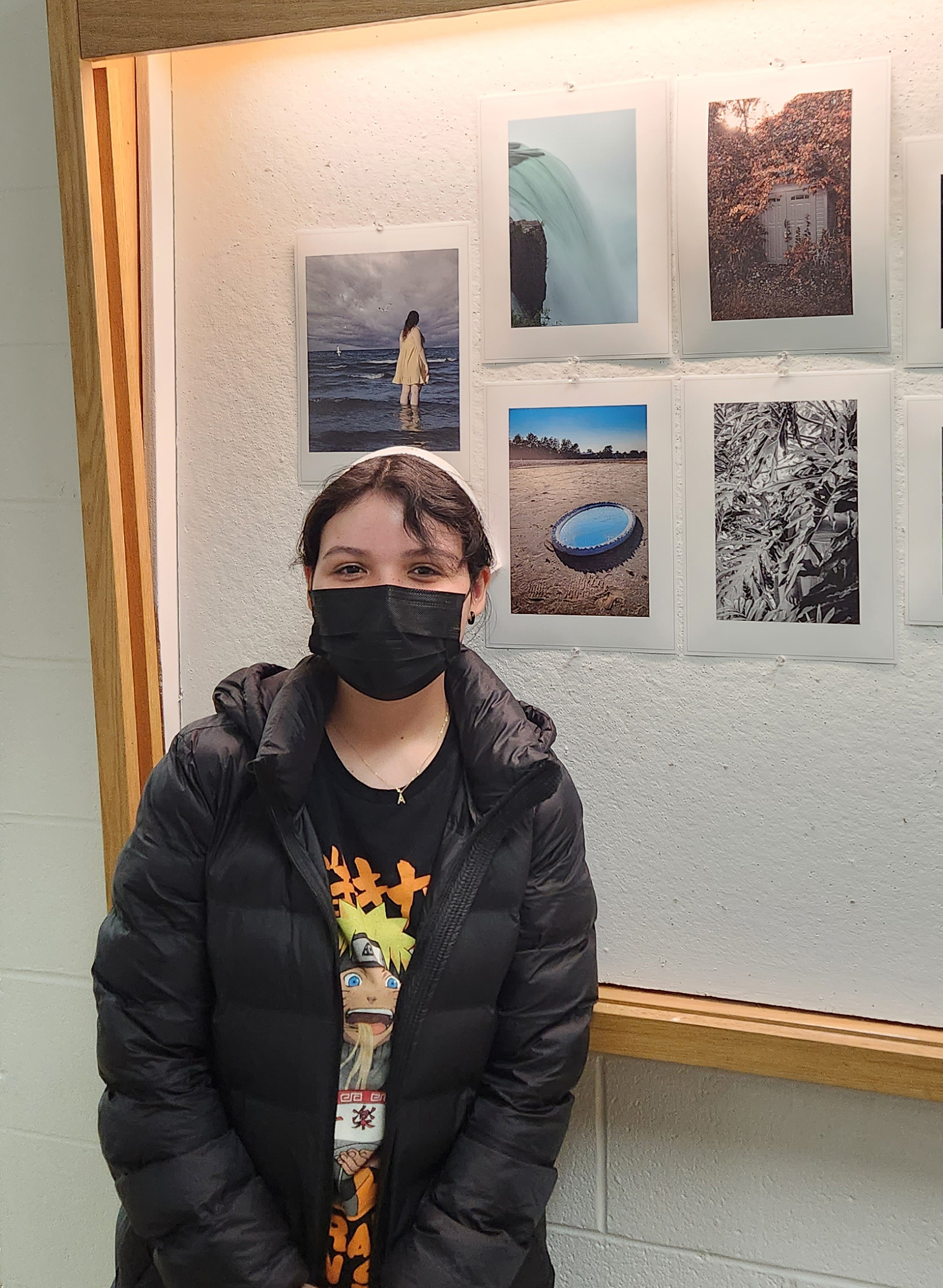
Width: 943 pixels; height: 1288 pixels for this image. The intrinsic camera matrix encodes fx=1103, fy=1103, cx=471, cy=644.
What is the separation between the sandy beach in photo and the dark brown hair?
172 millimetres

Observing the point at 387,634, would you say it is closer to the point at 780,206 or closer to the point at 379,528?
the point at 379,528

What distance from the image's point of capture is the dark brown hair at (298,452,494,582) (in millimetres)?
1264

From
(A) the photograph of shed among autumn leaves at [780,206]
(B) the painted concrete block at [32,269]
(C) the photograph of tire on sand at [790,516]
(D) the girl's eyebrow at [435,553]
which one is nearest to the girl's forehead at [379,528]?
(D) the girl's eyebrow at [435,553]

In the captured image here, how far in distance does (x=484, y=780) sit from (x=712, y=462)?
20.2 inches

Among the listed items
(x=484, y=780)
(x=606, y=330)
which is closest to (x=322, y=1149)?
(x=484, y=780)

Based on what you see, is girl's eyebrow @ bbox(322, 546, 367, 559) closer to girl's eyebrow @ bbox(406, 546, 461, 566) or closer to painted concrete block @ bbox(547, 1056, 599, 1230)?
girl's eyebrow @ bbox(406, 546, 461, 566)

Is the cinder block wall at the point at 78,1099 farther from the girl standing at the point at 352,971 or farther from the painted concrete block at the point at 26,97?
the girl standing at the point at 352,971

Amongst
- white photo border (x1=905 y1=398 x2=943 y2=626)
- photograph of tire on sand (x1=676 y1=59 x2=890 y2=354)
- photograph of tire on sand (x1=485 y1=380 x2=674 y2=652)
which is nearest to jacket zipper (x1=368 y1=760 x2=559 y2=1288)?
photograph of tire on sand (x1=485 y1=380 x2=674 y2=652)

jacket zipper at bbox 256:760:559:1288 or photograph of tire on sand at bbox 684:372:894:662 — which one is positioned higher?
photograph of tire on sand at bbox 684:372:894:662

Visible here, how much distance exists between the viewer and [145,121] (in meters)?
1.55

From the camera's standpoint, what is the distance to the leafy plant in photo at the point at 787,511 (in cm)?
138

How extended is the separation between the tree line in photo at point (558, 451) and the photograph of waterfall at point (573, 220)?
0.50 ft

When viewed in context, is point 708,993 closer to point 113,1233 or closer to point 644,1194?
point 644,1194

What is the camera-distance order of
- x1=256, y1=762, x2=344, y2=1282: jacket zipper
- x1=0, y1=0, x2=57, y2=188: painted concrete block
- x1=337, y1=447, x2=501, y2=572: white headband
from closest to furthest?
x1=256, y1=762, x2=344, y2=1282: jacket zipper → x1=337, y1=447, x2=501, y2=572: white headband → x1=0, y1=0, x2=57, y2=188: painted concrete block
